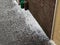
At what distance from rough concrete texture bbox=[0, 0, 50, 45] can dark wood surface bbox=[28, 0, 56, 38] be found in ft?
0.37

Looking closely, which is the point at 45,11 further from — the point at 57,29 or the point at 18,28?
the point at 18,28

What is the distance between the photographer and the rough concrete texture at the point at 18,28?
4.41ft

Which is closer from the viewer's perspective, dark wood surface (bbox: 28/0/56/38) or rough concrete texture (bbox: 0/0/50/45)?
dark wood surface (bbox: 28/0/56/38)

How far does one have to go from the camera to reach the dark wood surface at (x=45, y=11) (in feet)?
3.73

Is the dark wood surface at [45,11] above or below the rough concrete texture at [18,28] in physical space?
above

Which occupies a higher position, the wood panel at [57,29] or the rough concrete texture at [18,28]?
the wood panel at [57,29]

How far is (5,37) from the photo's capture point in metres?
1.38

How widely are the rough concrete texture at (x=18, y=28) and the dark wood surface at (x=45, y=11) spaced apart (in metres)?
0.11

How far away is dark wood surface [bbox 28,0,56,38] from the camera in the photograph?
3.73 feet

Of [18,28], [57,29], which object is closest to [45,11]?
[57,29]

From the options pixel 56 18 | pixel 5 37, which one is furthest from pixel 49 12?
pixel 5 37

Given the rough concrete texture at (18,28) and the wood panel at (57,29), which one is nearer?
the wood panel at (57,29)

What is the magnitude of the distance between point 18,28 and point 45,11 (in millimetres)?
374

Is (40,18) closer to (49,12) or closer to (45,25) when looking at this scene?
(45,25)
